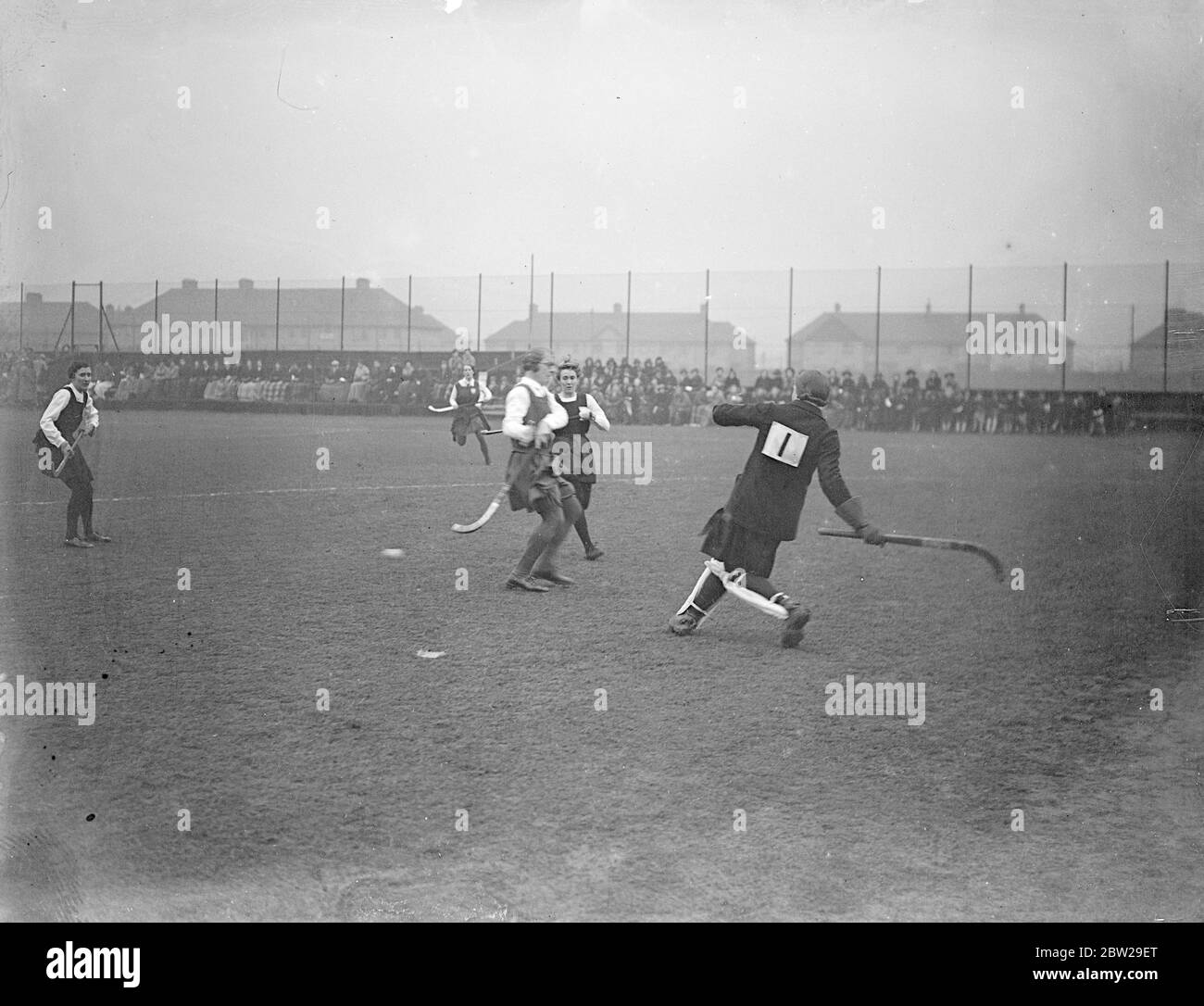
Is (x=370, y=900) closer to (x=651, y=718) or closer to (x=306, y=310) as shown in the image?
(x=651, y=718)

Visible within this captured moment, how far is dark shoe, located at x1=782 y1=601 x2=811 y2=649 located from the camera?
6.88 meters

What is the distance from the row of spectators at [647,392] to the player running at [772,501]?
19.1 meters

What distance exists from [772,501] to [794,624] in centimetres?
81

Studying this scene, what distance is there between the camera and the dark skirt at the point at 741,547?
698 cm

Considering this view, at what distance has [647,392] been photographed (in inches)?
1135

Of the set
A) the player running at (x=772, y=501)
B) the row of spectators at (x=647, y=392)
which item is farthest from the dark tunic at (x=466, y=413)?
the player running at (x=772, y=501)

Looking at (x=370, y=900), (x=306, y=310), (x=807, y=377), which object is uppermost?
(x=306, y=310)

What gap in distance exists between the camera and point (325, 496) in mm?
13953

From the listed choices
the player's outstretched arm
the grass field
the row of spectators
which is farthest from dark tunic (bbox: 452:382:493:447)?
the player's outstretched arm

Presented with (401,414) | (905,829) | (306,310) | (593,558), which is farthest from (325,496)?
(306,310)

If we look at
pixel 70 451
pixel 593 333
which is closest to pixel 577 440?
pixel 70 451

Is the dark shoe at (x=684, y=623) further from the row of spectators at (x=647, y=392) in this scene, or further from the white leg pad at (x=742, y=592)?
the row of spectators at (x=647, y=392)

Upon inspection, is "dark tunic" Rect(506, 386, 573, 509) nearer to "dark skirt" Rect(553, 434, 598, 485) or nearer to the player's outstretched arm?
"dark skirt" Rect(553, 434, 598, 485)

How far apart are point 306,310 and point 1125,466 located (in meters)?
26.8
